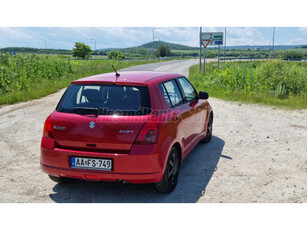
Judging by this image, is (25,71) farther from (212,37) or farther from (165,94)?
(165,94)

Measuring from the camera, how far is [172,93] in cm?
471

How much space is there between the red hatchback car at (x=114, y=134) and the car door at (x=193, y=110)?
34.8 inches

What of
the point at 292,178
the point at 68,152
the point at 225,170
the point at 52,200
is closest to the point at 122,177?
the point at 68,152

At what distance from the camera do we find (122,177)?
3.66 m

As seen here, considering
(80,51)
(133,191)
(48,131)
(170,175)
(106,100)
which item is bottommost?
(133,191)

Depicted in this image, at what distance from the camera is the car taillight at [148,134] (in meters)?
3.63

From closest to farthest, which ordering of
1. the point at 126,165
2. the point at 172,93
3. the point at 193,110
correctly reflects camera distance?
the point at 126,165 → the point at 172,93 → the point at 193,110

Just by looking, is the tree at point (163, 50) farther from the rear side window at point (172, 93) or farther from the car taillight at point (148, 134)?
the car taillight at point (148, 134)

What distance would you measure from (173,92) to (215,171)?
157cm

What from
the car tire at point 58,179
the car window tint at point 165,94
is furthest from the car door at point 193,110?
the car tire at point 58,179

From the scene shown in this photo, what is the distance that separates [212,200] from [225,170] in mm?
1258

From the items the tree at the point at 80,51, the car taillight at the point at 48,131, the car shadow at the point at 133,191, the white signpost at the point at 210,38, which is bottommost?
the car shadow at the point at 133,191

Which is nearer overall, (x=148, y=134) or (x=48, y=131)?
(x=148, y=134)

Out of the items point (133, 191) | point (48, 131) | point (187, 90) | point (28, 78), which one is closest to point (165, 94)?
point (187, 90)
